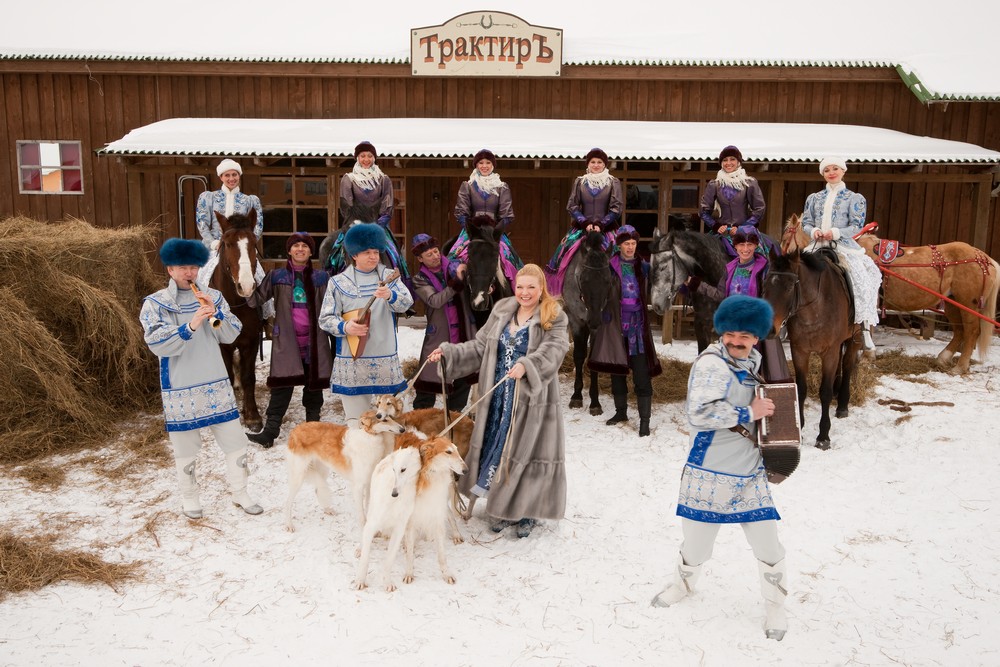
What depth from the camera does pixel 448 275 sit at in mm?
6625

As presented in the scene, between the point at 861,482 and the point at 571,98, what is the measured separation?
8.66m

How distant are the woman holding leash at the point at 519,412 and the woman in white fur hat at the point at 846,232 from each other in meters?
3.97

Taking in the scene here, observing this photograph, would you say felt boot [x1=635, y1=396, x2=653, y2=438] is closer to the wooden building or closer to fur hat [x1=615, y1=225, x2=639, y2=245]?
fur hat [x1=615, y1=225, x2=639, y2=245]

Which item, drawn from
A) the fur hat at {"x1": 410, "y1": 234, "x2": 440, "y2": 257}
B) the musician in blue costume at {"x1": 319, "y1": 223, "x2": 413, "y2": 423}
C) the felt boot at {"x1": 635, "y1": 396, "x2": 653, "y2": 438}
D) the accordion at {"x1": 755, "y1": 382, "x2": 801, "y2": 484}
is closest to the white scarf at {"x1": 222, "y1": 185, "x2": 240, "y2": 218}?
the fur hat at {"x1": 410, "y1": 234, "x2": 440, "y2": 257}

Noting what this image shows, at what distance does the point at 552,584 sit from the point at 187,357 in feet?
8.99

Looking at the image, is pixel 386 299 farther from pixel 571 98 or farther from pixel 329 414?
pixel 571 98

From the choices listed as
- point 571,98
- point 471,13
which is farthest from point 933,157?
point 471,13

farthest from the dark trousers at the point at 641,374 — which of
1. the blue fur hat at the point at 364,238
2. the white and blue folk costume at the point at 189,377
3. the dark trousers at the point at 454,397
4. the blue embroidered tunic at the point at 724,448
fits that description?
the white and blue folk costume at the point at 189,377

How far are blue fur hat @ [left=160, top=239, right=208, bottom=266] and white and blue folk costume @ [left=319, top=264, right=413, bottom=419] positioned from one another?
0.98 m

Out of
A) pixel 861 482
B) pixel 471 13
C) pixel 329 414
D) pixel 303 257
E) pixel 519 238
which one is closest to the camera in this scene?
pixel 861 482

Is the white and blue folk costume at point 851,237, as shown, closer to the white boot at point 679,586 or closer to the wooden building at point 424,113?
the white boot at point 679,586

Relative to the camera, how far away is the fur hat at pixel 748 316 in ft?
11.2

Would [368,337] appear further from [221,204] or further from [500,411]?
[221,204]

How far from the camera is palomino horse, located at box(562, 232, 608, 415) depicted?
6625 mm
